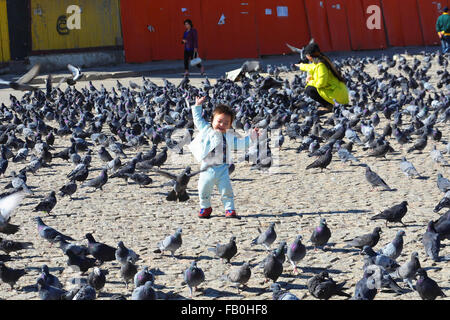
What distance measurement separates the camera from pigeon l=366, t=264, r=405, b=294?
601 centimetres

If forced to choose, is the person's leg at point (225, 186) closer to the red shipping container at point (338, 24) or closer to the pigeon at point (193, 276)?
the pigeon at point (193, 276)

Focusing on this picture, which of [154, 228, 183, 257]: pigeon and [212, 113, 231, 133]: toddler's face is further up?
[212, 113, 231, 133]: toddler's face

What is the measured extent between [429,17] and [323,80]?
85.0 ft

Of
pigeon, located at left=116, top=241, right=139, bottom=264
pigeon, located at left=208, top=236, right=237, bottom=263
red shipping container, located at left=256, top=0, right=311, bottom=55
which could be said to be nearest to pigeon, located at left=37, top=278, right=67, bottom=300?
pigeon, located at left=116, top=241, right=139, bottom=264

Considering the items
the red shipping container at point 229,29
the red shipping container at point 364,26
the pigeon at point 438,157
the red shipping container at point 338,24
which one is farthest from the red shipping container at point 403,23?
the pigeon at point 438,157

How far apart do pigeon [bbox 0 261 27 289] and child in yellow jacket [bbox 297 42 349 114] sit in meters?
9.74

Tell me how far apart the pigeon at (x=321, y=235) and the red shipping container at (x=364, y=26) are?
98.7ft

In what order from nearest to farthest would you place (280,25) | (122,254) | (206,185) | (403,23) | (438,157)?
(122,254) < (206,185) < (438,157) < (280,25) < (403,23)

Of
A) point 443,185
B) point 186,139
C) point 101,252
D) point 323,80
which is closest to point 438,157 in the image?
point 443,185

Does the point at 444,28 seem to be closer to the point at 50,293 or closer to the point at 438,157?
the point at 438,157

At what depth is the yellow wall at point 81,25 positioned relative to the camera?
1121 inches

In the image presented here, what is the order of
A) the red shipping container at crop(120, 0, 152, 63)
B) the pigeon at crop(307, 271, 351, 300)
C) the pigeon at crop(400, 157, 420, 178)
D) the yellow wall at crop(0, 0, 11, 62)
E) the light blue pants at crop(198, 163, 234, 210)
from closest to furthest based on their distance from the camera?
the pigeon at crop(307, 271, 351, 300), the light blue pants at crop(198, 163, 234, 210), the pigeon at crop(400, 157, 420, 178), the yellow wall at crop(0, 0, 11, 62), the red shipping container at crop(120, 0, 152, 63)

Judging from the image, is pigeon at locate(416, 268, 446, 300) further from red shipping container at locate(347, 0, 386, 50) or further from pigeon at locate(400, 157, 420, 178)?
red shipping container at locate(347, 0, 386, 50)

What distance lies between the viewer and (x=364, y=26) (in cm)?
3669
